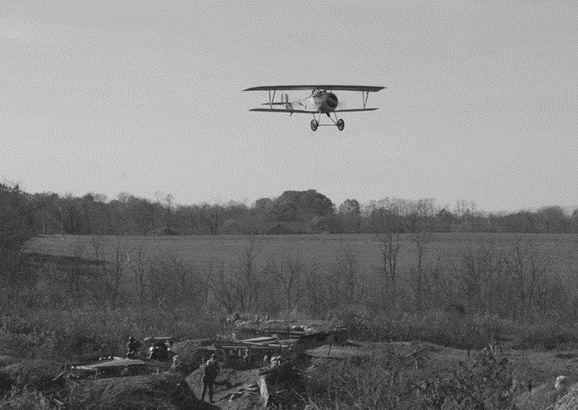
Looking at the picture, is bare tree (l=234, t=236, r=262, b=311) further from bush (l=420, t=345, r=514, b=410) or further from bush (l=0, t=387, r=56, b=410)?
bush (l=420, t=345, r=514, b=410)

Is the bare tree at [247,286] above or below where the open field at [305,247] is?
below

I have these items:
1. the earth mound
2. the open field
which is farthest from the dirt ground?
the open field

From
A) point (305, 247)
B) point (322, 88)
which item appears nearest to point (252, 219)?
point (305, 247)

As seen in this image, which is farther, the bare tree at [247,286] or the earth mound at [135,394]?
the bare tree at [247,286]

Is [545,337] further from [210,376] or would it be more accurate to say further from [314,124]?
[210,376]

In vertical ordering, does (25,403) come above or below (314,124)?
below

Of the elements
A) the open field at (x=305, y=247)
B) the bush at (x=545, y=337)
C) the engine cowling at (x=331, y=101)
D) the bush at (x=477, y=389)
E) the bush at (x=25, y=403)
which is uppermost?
the engine cowling at (x=331, y=101)

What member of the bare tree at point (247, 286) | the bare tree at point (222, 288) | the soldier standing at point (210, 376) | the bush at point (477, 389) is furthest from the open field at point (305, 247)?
the bush at point (477, 389)

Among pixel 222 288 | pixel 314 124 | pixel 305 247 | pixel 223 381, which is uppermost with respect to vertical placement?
pixel 314 124

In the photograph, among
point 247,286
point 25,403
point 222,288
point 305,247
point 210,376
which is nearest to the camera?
point 25,403

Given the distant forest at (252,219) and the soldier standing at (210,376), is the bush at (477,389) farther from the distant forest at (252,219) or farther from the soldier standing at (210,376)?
the distant forest at (252,219)
